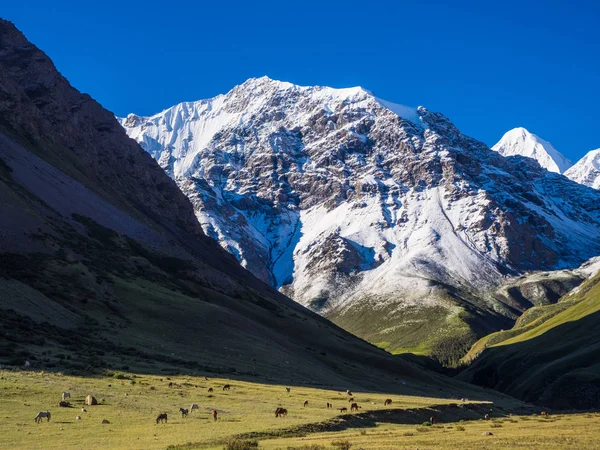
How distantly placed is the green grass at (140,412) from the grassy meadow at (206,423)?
0.22ft

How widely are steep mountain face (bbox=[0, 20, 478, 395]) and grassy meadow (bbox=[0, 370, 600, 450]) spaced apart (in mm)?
11375

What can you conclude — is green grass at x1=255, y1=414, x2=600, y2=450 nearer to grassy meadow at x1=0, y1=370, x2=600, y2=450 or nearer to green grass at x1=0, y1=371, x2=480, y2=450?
grassy meadow at x1=0, y1=370, x2=600, y2=450

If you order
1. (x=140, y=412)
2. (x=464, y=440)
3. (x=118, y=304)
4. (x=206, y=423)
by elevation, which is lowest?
(x=206, y=423)

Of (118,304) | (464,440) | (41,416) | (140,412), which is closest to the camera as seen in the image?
(464,440)

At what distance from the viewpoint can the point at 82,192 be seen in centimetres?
17725

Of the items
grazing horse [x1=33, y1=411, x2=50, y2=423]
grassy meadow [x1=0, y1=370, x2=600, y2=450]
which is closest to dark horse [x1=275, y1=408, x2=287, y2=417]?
grassy meadow [x1=0, y1=370, x2=600, y2=450]

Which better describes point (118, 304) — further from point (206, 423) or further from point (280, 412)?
point (206, 423)

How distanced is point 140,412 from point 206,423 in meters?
5.97

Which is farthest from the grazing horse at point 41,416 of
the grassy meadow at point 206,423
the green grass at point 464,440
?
the green grass at point 464,440

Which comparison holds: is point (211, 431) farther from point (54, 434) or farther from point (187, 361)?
point (187, 361)

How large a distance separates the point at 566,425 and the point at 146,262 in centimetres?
11933

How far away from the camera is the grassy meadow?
39750mm

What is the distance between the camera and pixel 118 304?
114 meters

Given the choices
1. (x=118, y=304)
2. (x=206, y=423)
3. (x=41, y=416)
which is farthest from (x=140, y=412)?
(x=118, y=304)
